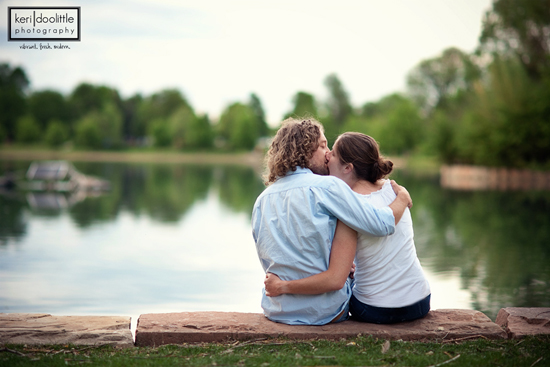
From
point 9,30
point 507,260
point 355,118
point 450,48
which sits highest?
point 450,48

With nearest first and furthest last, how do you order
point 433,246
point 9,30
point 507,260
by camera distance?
point 9,30, point 507,260, point 433,246

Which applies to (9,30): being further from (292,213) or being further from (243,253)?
(292,213)

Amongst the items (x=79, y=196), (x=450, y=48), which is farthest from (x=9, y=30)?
(x=450, y=48)

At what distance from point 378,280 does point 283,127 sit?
97 cm

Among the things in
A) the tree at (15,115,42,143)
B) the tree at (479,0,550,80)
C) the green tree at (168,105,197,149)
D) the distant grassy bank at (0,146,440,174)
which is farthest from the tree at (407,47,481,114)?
the tree at (15,115,42,143)

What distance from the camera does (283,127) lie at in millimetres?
3080

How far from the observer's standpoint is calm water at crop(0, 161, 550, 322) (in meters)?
6.80

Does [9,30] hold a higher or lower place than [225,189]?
higher

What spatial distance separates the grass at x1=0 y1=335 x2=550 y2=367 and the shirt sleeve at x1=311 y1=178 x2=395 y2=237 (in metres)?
0.60

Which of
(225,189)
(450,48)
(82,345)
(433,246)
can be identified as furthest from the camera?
(450,48)

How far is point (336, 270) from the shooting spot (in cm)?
302

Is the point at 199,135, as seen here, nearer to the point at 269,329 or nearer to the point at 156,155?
the point at 156,155

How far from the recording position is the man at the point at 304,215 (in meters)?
2.93

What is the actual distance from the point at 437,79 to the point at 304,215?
63.9 m
